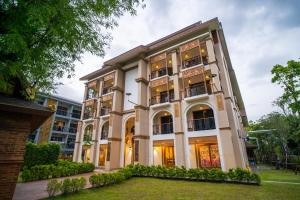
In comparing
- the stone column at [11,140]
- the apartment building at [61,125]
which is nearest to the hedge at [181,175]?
the stone column at [11,140]

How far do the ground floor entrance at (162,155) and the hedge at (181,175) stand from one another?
4109 mm

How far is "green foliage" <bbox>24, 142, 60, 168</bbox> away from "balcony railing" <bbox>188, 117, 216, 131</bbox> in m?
14.4

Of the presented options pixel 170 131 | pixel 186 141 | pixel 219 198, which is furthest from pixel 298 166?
pixel 219 198

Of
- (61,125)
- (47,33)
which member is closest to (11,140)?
(47,33)

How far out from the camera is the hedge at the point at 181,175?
32.2ft

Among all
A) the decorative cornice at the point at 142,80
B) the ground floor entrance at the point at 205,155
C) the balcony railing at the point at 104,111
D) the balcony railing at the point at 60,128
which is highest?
the decorative cornice at the point at 142,80

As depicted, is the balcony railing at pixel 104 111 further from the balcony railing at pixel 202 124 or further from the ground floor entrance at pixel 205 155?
the ground floor entrance at pixel 205 155

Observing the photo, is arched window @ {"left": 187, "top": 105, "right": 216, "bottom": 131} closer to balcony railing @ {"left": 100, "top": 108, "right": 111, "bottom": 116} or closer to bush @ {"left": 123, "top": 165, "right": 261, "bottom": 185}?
bush @ {"left": 123, "top": 165, "right": 261, "bottom": 185}

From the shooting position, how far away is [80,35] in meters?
4.37

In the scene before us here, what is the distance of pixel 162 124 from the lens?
17.8 metres

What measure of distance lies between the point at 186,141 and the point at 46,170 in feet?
38.5

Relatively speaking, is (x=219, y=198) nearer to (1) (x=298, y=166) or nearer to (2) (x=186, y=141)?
(2) (x=186, y=141)

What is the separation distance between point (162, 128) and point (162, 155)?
10.5 feet

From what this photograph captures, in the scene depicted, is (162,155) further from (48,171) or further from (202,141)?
(48,171)
